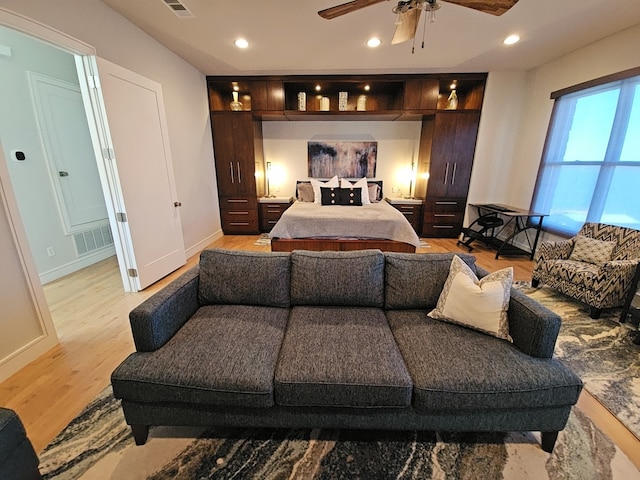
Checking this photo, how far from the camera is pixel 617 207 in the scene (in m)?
2.94

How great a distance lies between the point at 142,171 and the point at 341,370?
9.53 feet

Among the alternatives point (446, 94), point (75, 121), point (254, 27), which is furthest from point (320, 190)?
point (75, 121)

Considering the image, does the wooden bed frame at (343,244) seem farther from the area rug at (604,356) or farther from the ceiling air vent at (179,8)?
the ceiling air vent at (179,8)

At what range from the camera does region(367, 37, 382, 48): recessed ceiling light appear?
122 inches

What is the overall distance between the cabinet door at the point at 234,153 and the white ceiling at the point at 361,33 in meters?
0.78

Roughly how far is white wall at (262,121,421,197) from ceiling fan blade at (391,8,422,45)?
287cm

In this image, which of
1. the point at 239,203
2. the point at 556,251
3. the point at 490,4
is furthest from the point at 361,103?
the point at 556,251

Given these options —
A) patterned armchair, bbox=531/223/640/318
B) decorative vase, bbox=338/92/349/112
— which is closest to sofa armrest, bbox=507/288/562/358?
patterned armchair, bbox=531/223/640/318

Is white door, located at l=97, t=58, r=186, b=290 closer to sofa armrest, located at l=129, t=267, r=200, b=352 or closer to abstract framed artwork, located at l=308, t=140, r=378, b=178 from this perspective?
sofa armrest, located at l=129, t=267, r=200, b=352

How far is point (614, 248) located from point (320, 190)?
3.68 m

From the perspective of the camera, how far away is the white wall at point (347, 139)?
5148 millimetres

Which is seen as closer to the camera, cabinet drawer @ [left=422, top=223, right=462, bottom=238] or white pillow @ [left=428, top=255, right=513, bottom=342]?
white pillow @ [left=428, top=255, right=513, bottom=342]

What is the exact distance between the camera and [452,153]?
180 inches

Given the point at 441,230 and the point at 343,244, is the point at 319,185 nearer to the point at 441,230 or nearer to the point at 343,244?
the point at 343,244
